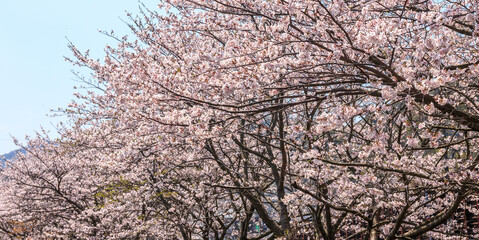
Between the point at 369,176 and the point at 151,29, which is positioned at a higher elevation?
the point at 151,29

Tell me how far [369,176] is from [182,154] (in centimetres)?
486

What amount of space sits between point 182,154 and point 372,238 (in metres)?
4.39

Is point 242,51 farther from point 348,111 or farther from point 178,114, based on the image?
point 348,111

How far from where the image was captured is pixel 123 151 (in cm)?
767

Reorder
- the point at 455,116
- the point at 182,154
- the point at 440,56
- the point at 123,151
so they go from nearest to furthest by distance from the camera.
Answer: the point at 440,56 → the point at 455,116 → the point at 123,151 → the point at 182,154

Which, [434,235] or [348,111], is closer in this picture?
[348,111]

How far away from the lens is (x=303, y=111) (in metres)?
7.68

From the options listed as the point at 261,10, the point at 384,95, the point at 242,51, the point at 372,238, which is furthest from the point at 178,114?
the point at 372,238

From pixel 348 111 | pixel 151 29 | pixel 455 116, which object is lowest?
pixel 348 111

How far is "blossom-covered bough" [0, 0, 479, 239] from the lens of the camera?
4.09m

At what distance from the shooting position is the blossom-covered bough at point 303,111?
409 cm

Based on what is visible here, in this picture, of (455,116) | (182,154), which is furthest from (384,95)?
(182,154)

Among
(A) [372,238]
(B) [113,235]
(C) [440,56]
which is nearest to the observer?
(C) [440,56]

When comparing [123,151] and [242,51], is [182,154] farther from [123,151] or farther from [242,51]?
[242,51]
